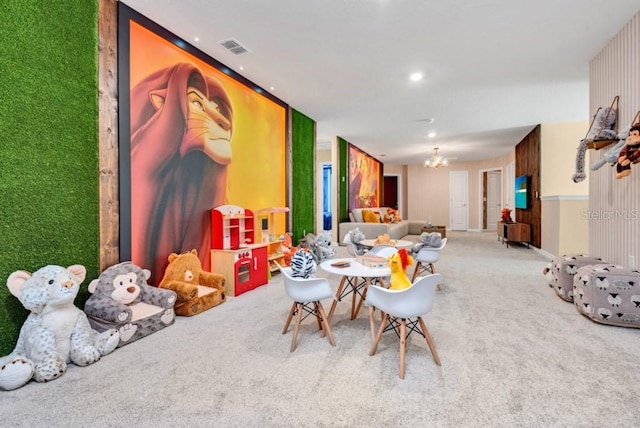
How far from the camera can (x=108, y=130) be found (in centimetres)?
267

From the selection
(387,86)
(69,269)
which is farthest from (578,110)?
(69,269)

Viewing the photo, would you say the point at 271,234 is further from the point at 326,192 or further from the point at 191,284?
the point at 326,192

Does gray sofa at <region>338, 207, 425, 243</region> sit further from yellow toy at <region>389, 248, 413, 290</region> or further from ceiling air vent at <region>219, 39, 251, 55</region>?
yellow toy at <region>389, 248, 413, 290</region>

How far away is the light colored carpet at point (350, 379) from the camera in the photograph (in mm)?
1605

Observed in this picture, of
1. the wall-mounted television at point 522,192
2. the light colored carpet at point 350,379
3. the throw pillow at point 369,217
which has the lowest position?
the light colored carpet at point 350,379

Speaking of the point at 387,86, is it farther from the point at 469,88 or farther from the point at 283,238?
the point at 283,238

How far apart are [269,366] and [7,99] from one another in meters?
2.50

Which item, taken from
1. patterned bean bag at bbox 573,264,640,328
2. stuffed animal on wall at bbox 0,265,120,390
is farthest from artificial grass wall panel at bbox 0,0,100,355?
patterned bean bag at bbox 573,264,640,328

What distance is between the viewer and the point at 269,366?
2105mm

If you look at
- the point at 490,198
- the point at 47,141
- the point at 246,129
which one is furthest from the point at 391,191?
the point at 47,141

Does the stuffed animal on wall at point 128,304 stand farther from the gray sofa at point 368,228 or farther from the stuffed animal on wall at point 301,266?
the gray sofa at point 368,228

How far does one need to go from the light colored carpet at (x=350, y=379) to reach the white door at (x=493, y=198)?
10.1 metres

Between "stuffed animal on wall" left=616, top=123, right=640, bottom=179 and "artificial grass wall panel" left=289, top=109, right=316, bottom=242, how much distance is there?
4270 millimetres

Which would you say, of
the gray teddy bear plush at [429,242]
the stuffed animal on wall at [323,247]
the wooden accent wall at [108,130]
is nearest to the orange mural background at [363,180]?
the stuffed animal on wall at [323,247]
